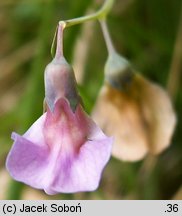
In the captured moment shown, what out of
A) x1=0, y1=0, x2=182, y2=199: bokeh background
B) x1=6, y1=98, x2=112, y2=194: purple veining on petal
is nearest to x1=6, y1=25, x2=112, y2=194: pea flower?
x1=6, y1=98, x2=112, y2=194: purple veining on petal

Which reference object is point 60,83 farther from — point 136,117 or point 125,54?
point 125,54

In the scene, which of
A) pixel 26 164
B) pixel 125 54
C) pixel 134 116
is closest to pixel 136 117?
pixel 134 116

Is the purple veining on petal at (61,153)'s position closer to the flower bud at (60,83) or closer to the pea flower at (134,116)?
the flower bud at (60,83)

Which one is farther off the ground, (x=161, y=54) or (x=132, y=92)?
(x=132, y=92)

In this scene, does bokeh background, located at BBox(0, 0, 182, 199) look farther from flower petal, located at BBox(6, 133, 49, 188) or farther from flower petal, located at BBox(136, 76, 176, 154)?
flower petal, located at BBox(6, 133, 49, 188)

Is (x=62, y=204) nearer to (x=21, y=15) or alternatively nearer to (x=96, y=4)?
(x=96, y=4)

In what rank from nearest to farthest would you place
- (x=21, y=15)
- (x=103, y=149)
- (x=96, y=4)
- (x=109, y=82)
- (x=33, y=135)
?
1. (x=103, y=149)
2. (x=33, y=135)
3. (x=109, y=82)
4. (x=96, y=4)
5. (x=21, y=15)

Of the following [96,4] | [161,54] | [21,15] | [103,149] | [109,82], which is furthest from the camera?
[21,15]

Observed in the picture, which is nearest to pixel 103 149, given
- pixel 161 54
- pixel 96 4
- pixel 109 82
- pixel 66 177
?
pixel 66 177
